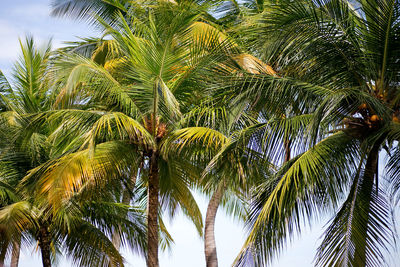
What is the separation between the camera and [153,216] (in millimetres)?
11891

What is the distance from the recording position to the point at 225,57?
10680mm

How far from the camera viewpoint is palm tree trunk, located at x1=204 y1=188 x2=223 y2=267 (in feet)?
50.6

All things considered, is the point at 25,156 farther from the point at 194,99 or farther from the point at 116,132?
the point at 194,99

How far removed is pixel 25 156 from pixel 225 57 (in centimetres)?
607

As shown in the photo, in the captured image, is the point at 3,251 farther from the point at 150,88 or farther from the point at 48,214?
the point at 150,88

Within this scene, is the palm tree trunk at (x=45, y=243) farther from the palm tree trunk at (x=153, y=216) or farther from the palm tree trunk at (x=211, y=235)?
the palm tree trunk at (x=211, y=235)

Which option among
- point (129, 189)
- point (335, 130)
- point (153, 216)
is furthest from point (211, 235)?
point (335, 130)

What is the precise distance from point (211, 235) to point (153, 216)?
392 centimetres

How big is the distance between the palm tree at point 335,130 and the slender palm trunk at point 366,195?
15mm

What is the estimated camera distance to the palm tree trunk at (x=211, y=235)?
15.4m

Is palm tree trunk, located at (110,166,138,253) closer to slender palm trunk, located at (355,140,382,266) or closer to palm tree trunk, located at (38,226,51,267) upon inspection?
palm tree trunk, located at (38,226,51,267)

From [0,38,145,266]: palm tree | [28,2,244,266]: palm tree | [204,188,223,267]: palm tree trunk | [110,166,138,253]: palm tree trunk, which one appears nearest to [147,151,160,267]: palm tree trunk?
[28,2,244,266]: palm tree

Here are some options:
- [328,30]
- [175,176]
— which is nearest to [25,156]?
[175,176]

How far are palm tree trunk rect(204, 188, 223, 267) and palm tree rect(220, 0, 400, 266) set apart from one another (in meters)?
5.77
